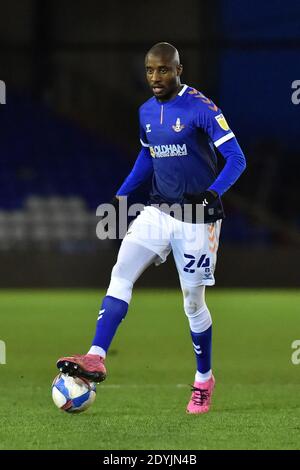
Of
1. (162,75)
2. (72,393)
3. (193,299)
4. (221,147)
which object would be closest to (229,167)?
(221,147)

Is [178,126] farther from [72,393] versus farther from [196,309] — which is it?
[72,393]

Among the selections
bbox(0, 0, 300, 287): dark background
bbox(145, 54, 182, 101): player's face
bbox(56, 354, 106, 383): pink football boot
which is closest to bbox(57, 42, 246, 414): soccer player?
bbox(145, 54, 182, 101): player's face

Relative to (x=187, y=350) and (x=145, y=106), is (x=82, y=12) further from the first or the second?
(x=145, y=106)

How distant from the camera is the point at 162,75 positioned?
19.7ft

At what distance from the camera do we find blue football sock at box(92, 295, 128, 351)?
19.1 ft

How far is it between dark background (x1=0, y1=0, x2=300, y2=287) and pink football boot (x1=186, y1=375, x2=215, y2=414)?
511 inches

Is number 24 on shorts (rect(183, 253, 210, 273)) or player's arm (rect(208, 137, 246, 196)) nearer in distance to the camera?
player's arm (rect(208, 137, 246, 196))

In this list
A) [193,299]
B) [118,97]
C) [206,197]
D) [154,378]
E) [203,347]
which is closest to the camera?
[206,197]

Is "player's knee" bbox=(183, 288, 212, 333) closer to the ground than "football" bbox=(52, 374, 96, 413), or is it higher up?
higher up

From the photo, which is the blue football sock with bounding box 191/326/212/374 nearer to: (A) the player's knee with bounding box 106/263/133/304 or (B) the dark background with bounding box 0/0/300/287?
(A) the player's knee with bounding box 106/263/133/304

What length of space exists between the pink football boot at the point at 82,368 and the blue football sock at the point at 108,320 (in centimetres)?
18

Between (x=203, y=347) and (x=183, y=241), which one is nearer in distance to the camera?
(x=183, y=241)

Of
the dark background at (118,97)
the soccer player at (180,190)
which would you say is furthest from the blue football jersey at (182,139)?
the dark background at (118,97)

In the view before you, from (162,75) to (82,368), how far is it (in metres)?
1.65
